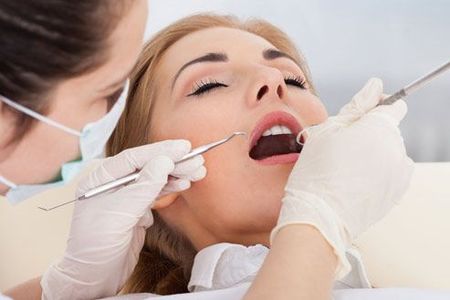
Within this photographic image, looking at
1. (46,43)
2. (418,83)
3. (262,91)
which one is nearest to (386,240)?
(262,91)

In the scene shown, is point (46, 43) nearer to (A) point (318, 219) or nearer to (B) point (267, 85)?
(A) point (318, 219)

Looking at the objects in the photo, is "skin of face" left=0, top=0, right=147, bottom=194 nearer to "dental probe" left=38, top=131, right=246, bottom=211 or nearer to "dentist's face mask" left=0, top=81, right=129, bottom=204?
"dentist's face mask" left=0, top=81, right=129, bottom=204

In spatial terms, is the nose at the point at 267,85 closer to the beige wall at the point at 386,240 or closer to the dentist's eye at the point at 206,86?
the dentist's eye at the point at 206,86

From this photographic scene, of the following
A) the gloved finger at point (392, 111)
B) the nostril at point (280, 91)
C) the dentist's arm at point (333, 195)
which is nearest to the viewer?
the dentist's arm at point (333, 195)

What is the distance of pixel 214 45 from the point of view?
1677 mm

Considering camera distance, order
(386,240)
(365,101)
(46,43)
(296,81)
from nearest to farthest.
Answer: (46,43)
(365,101)
(296,81)
(386,240)

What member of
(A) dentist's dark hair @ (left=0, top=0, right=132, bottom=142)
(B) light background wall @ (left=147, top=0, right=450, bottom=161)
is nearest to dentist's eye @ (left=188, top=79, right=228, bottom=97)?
(A) dentist's dark hair @ (left=0, top=0, right=132, bottom=142)

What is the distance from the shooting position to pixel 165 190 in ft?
5.23

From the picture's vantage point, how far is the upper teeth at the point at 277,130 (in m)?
1.55

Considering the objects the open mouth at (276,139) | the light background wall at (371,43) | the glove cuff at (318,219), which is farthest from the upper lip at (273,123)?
the light background wall at (371,43)

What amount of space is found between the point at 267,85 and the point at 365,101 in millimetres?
244

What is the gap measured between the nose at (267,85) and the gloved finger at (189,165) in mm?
173

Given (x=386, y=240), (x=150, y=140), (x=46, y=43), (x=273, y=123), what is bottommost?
(x=386, y=240)

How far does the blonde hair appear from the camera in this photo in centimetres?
175
